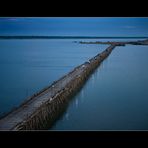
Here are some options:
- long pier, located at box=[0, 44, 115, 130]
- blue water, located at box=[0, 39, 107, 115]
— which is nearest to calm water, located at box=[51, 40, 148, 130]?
long pier, located at box=[0, 44, 115, 130]

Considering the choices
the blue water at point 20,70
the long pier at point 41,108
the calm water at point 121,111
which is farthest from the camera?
the blue water at point 20,70

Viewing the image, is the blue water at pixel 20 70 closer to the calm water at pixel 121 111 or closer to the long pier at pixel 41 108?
the long pier at pixel 41 108

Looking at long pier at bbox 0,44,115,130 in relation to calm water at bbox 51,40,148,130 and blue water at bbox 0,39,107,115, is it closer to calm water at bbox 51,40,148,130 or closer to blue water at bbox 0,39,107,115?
blue water at bbox 0,39,107,115

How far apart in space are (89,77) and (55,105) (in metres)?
4.61

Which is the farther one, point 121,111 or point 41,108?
point 41,108

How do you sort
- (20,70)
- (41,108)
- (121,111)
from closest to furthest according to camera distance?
(121,111), (20,70), (41,108)

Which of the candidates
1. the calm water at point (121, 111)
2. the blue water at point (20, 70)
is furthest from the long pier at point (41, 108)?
the calm water at point (121, 111)

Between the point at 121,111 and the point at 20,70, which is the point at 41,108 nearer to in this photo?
the point at 20,70

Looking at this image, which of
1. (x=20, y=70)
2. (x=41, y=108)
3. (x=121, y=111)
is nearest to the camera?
(x=121, y=111)

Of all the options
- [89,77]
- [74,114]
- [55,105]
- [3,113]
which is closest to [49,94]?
[55,105]

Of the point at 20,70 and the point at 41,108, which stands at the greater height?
the point at 20,70

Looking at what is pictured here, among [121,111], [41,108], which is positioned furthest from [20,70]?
[121,111]

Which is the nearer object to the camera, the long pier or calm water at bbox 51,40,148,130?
calm water at bbox 51,40,148,130
